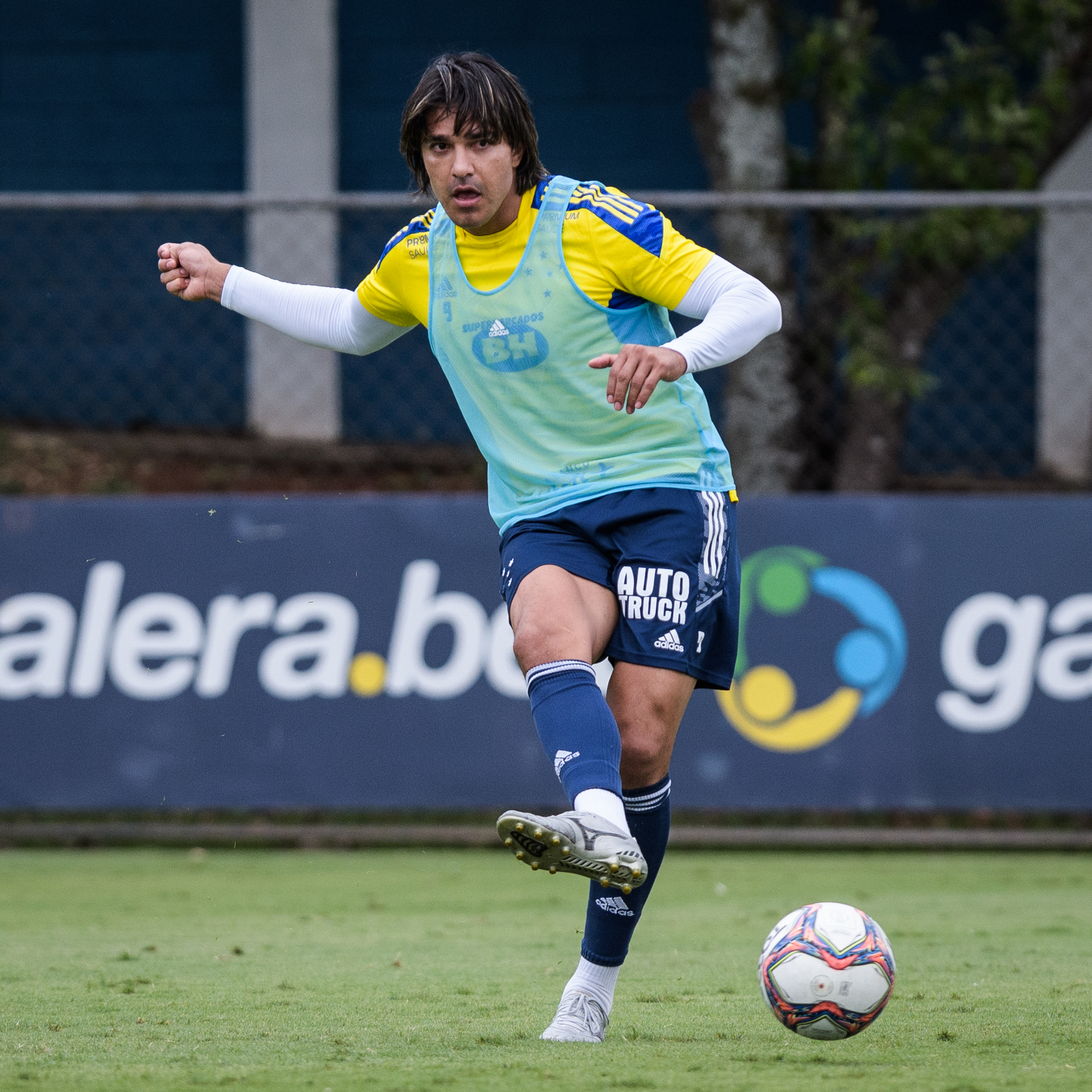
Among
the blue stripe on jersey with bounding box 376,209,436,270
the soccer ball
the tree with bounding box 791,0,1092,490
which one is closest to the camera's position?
the soccer ball

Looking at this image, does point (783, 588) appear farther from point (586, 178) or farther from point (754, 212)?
point (586, 178)

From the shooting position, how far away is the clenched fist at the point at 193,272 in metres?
4.04

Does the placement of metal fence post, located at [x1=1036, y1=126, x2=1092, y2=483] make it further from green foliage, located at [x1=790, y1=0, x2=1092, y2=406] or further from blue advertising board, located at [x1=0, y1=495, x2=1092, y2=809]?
blue advertising board, located at [x1=0, y1=495, x2=1092, y2=809]

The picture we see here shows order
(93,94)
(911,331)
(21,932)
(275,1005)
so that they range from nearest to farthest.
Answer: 1. (275,1005)
2. (21,932)
3. (911,331)
4. (93,94)

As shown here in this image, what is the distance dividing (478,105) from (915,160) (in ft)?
19.4

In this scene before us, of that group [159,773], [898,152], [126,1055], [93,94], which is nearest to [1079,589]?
[898,152]

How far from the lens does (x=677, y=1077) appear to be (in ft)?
10.2

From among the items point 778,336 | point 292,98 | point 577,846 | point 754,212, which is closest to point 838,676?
point 778,336

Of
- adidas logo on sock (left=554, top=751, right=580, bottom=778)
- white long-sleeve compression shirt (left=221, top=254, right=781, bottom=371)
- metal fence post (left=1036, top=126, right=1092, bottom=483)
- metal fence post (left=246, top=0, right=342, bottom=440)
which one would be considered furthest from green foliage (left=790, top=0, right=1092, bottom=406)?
adidas logo on sock (left=554, top=751, right=580, bottom=778)

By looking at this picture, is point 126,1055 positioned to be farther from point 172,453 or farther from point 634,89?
point 634,89

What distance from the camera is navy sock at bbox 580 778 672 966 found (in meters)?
3.71

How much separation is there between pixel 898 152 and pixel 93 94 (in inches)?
230

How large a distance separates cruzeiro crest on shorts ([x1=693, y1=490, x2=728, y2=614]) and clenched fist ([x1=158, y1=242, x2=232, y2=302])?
134 centimetres

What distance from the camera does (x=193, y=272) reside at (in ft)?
13.3
